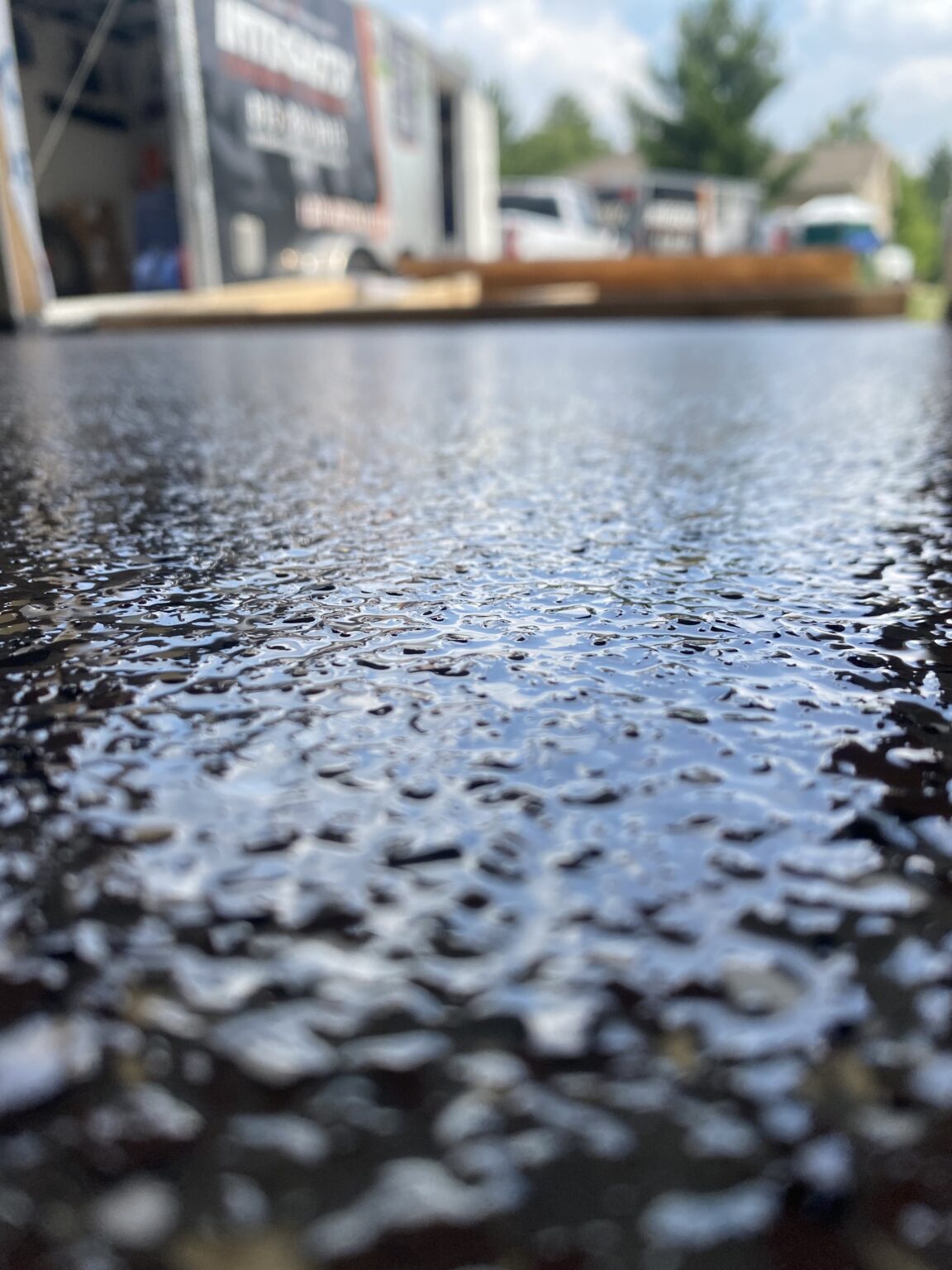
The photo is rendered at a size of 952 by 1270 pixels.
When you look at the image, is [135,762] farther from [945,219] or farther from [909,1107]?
[945,219]

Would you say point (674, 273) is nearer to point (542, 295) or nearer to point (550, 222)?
point (542, 295)

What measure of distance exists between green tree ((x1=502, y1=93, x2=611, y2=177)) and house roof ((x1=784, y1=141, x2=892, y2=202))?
11.1 metres

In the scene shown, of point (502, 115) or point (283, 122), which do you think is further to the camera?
point (502, 115)

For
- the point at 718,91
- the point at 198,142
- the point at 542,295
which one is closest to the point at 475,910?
the point at 542,295

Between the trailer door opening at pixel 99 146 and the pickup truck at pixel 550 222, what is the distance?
5.77 m

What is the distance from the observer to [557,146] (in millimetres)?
51031

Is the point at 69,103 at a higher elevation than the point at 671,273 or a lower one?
higher

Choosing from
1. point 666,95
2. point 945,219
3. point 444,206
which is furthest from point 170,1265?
point 666,95

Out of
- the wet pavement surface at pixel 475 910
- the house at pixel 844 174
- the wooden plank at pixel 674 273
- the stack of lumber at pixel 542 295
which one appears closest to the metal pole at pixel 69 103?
the stack of lumber at pixel 542 295

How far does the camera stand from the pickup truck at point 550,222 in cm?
1786

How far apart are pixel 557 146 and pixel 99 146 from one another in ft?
133

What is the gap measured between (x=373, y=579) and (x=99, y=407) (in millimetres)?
1327

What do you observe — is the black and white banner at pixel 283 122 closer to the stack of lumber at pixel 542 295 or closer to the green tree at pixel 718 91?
the stack of lumber at pixel 542 295

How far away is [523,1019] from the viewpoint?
0.24 metres
